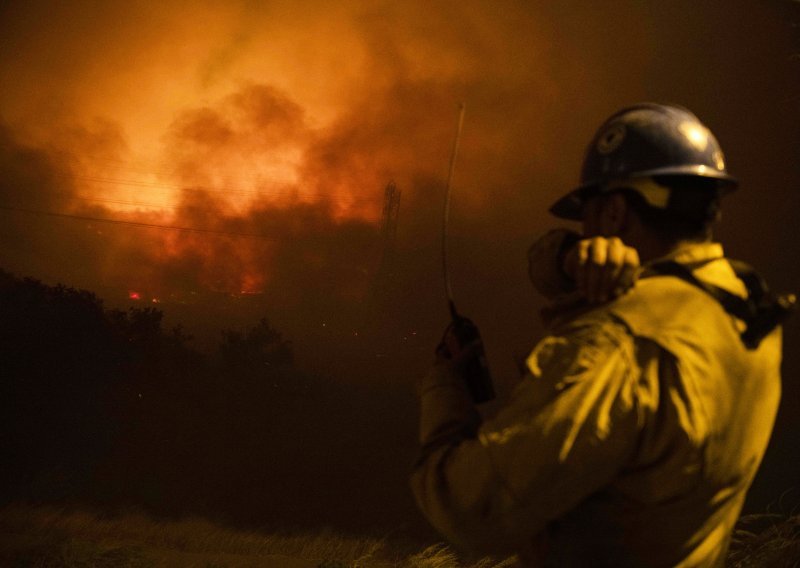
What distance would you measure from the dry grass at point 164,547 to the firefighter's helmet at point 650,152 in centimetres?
378

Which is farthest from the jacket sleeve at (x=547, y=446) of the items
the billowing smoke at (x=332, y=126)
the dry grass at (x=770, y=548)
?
the billowing smoke at (x=332, y=126)

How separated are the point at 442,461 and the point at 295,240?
5.28 meters

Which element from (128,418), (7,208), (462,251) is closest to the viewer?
(7,208)

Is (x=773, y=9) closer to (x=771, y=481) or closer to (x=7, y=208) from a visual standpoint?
(x=771, y=481)

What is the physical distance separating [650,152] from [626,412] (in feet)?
1.79

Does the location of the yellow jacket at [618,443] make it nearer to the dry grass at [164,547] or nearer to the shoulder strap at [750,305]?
the shoulder strap at [750,305]

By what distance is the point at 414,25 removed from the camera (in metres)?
5.95

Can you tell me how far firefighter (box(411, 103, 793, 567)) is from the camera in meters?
0.84

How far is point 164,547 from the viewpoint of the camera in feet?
17.1

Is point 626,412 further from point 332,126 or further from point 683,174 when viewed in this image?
point 332,126

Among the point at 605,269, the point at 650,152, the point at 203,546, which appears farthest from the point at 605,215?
the point at 203,546

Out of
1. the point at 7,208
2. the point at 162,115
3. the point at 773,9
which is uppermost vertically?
the point at 773,9

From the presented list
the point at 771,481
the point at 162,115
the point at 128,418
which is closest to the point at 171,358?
the point at 128,418

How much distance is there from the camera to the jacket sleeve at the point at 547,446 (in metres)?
0.83
